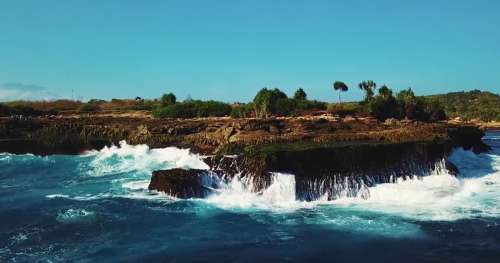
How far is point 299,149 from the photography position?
31672mm

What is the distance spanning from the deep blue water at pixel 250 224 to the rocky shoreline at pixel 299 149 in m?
1.00

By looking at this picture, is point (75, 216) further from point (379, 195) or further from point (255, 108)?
point (255, 108)

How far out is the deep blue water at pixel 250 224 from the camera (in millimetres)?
19359

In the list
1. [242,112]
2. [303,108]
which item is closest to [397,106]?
[303,108]

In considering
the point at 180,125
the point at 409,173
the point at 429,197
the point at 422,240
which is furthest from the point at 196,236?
the point at 180,125

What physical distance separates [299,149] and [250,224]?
9.15m

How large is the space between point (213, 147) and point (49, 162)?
1701 cm

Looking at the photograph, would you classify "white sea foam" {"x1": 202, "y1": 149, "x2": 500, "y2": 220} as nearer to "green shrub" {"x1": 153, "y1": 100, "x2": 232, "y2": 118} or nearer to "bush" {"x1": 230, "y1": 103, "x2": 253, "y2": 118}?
"bush" {"x1": 230, "y1": 103, "x2": 253, "y2": 118}

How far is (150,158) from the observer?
4644 centimetres

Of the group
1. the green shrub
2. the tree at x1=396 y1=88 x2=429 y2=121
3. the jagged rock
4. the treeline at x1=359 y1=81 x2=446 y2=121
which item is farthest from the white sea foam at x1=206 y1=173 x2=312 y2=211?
the green shrub

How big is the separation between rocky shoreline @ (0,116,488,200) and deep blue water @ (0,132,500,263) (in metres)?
1.00

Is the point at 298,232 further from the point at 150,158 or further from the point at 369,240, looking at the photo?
the point at 150,158

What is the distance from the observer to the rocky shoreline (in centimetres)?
2975

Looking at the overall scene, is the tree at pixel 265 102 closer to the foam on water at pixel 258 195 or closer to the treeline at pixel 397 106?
the treeline at pixel 397 106
